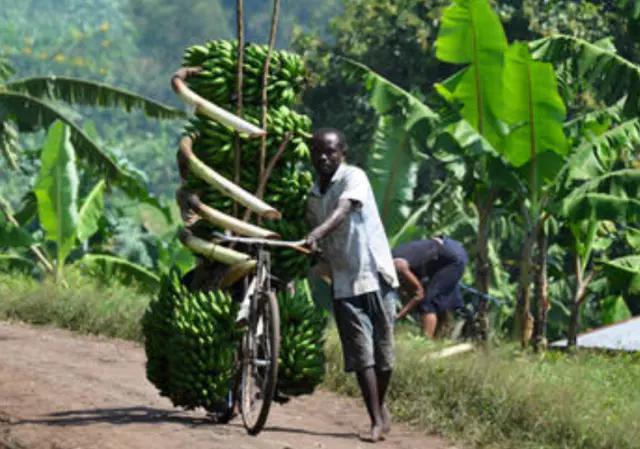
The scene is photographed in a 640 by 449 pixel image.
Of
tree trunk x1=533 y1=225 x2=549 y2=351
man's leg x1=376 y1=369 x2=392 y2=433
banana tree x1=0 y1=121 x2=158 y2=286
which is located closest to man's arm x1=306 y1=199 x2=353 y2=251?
man's leg x1=376 y1=369 x2=392 y2=433

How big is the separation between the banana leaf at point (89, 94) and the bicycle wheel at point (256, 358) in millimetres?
12249

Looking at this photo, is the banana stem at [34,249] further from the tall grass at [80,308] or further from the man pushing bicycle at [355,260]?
the man pushing bicycle at [355,260]

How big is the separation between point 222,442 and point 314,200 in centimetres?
156

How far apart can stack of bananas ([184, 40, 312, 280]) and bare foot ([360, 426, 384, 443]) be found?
1.00 metres

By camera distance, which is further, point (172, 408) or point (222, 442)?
point (172, 408)

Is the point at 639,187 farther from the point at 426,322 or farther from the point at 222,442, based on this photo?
the point at 222,442

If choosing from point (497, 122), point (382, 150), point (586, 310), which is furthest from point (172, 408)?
point (586, 310)

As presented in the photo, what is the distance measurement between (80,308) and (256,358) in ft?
20.8

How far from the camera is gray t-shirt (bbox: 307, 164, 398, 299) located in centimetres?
929

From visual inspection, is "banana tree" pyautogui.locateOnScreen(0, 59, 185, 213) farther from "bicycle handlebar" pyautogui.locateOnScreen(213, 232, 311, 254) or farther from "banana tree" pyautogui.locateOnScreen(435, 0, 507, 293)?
"bicycle handlebar" pyautogui.locateOnScreen(213, 232, 311, 254)

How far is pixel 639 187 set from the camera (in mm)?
17859

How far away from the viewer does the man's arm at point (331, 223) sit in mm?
8984

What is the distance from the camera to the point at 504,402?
33.9ft

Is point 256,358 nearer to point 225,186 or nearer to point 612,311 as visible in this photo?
point 225,186
